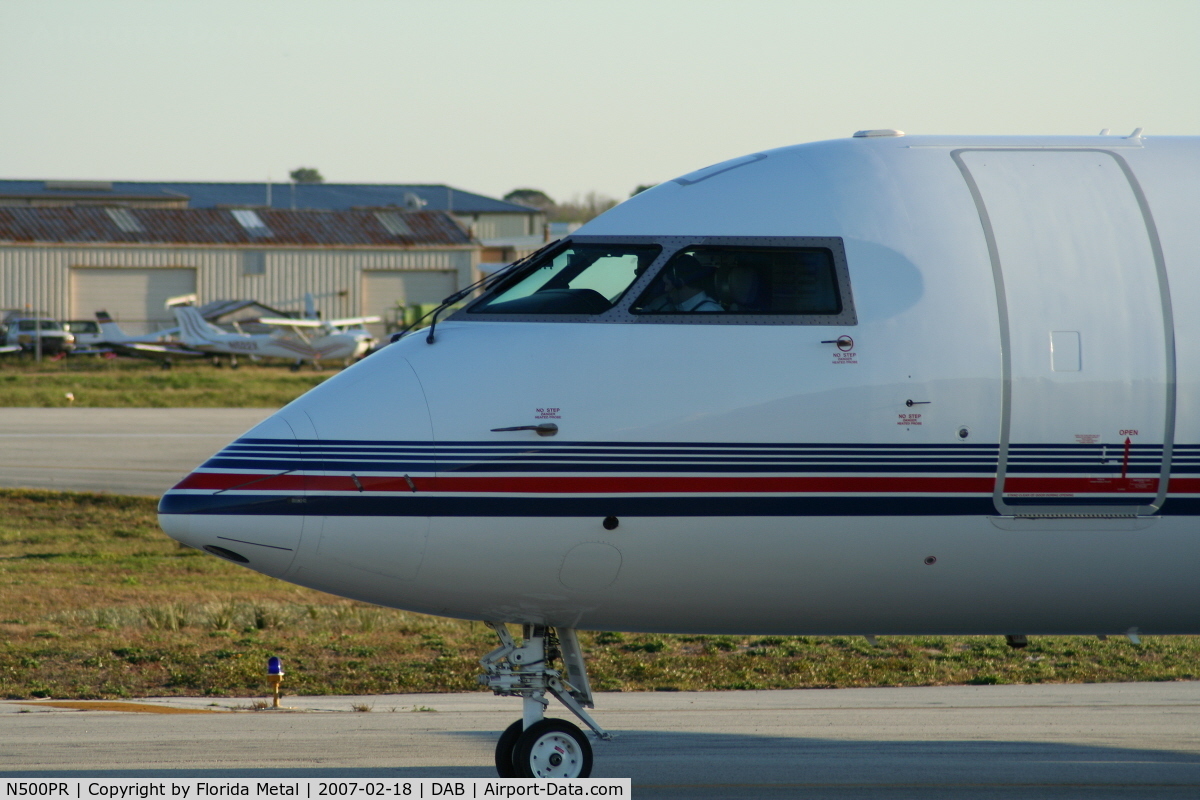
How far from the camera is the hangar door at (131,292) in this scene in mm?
74188

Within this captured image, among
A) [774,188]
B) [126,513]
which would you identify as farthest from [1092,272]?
[126,513]

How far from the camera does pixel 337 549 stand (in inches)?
279

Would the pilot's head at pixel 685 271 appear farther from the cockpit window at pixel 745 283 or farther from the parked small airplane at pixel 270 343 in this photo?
the parked small airplane at pixel 270 343

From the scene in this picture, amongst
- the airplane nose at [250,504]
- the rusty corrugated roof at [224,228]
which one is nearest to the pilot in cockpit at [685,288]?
the airplane nose at [250,504]

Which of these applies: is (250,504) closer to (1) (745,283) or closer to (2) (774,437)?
(2) (774,437)

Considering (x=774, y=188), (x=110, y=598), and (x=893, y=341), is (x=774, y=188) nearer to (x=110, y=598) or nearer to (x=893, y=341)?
(x=893, y=341)

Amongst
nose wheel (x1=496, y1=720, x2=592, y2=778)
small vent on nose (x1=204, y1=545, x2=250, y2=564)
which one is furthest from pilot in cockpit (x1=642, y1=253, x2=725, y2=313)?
small vent on nose (x1=204, y1=545, x2=250, y2=564)

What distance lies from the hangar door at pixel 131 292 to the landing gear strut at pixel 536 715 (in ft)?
236

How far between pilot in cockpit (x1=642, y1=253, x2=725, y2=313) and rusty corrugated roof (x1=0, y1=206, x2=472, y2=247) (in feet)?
240

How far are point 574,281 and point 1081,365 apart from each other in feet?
9.92

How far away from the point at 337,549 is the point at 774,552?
2515 millimetres

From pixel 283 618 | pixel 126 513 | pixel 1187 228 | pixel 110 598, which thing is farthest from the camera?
pixel 126 513

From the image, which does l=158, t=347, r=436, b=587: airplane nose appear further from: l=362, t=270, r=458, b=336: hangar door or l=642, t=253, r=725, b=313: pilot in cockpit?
l=362, t=270, r=458, b=336: hangar door

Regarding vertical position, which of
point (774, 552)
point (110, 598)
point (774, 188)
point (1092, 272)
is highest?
point (774, 188)
